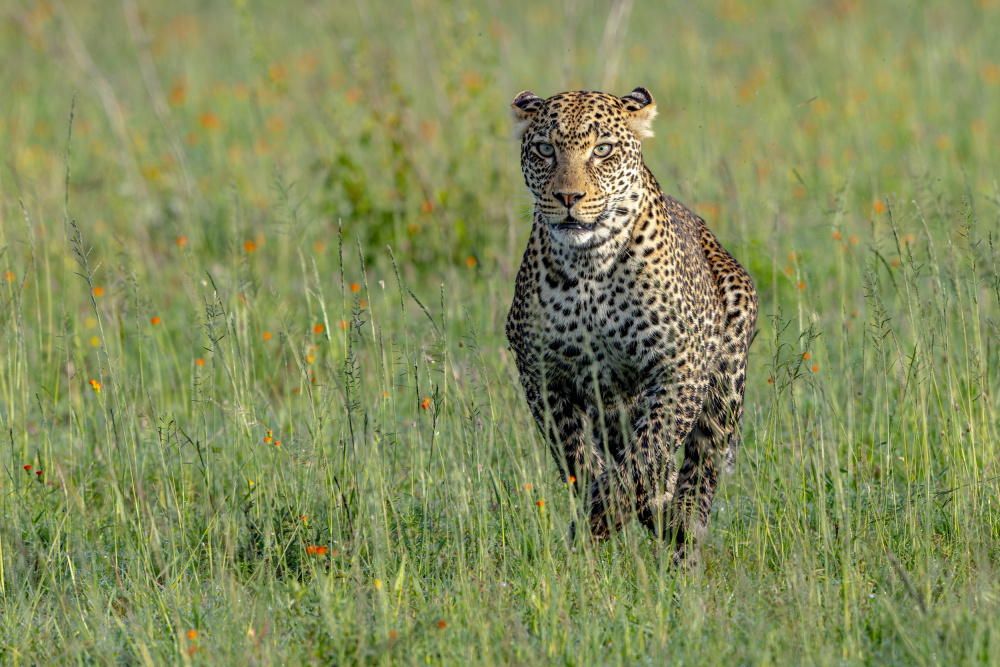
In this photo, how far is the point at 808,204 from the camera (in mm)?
8453

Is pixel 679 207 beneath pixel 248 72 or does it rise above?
beneath

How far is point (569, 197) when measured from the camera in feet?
13.2

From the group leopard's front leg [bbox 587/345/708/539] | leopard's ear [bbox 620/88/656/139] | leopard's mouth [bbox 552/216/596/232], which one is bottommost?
leopard's front leg [bbox 587/345/708/539]

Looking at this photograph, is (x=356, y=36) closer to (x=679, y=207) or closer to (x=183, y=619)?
(x=679, y=207)

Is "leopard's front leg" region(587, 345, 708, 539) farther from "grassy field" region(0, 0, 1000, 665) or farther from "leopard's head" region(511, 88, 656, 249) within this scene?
"leopard's head" region(511, 88, 656, 249)

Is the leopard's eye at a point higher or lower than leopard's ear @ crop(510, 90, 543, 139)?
lower

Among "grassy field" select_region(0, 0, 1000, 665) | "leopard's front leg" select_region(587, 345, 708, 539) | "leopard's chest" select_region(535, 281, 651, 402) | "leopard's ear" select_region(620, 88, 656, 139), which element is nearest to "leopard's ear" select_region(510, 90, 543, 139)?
"leopard's ear" select_region(620, 88, 656, 139)

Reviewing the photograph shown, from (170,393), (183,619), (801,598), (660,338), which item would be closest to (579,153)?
(660,338)

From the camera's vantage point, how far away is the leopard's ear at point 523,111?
4453 mm

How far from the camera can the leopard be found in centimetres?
412

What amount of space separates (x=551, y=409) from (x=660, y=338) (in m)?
0.52

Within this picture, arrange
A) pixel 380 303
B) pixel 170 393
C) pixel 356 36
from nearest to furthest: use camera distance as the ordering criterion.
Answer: pixel 170 393
pixel 380 303
pixel 356 36

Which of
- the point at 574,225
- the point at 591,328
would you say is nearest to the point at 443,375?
the point at 591,328

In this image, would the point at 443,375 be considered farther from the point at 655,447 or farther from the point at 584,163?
the point at 584,163
